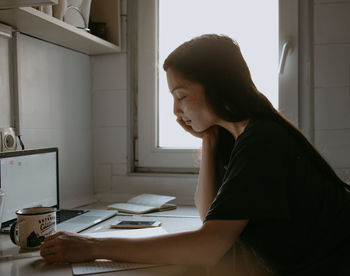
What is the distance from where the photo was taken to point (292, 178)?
0.88m

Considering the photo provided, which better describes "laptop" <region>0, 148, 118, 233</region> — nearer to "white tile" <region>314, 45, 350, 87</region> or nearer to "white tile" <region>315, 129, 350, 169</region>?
"white tile" <region>315, 129, 350, 169</region>

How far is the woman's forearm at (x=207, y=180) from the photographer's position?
1.35 meters

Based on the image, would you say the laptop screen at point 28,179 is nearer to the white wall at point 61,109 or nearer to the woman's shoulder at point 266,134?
the white wall at point 61,109

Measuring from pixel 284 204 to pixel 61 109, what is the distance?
1169mm

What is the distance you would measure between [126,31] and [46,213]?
115 cm

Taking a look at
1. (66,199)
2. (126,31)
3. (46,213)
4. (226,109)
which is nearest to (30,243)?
(46,213)

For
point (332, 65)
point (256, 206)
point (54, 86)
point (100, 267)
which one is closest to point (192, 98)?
point (256, 206)

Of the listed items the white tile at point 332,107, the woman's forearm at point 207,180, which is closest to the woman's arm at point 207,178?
the woman's forearm at point 207,180

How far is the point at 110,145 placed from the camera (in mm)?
1971

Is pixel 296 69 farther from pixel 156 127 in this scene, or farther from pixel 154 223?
pixel 154 223

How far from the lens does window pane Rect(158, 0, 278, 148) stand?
1854 millimetres

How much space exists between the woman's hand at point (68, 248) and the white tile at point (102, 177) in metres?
1.01

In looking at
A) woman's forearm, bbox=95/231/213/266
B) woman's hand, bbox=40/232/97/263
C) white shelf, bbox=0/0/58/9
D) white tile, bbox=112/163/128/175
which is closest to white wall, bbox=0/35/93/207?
white tile, bbox=112/163/128/175

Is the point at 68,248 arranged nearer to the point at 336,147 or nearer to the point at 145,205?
the point at 145,205
